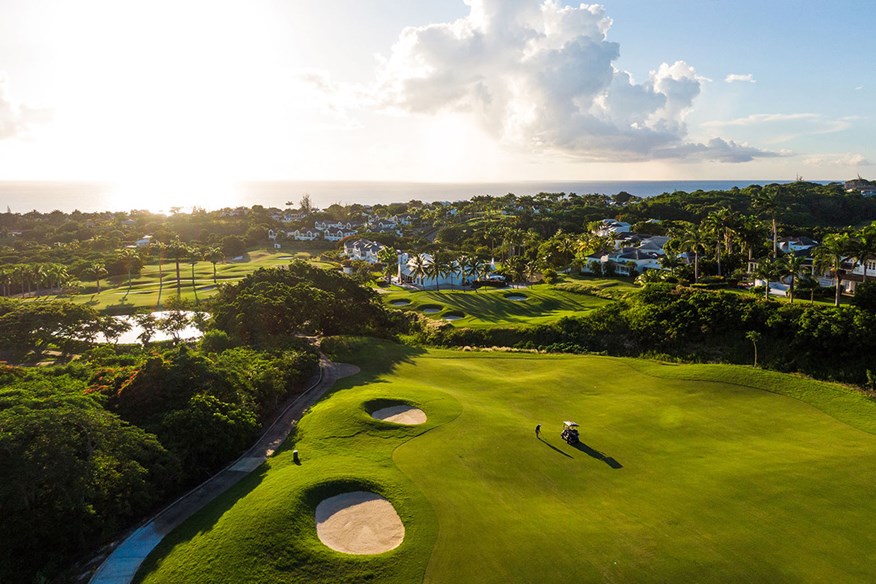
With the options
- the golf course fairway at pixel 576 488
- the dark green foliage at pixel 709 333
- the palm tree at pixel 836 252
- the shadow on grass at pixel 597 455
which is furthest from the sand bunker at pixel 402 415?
the palm tree at pixel 836 252

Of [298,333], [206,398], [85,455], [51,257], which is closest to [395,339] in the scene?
[298,333]

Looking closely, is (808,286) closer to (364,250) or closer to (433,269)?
(433,269)

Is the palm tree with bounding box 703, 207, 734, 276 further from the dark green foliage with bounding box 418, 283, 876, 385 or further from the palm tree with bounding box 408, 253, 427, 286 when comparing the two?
the palm tree with bounding box 408, 253, 427, 286

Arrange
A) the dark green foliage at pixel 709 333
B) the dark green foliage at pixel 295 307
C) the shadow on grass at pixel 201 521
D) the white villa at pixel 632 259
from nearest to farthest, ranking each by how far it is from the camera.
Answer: the shadow on grass at pixel 201 521
the dark green foliage at pixel 709 333
the dark green foliage at pixel 295 307
the white villa at pixel 632 259

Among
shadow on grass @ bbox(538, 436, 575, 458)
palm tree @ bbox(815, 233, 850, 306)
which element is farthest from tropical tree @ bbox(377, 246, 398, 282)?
shadow on grass @ bbox(538, 436, 575, 458)

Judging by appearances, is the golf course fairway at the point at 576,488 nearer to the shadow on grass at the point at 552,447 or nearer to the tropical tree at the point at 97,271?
the shadow on grass at the point at 552,447

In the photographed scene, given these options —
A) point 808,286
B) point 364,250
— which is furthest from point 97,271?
point 808,286
